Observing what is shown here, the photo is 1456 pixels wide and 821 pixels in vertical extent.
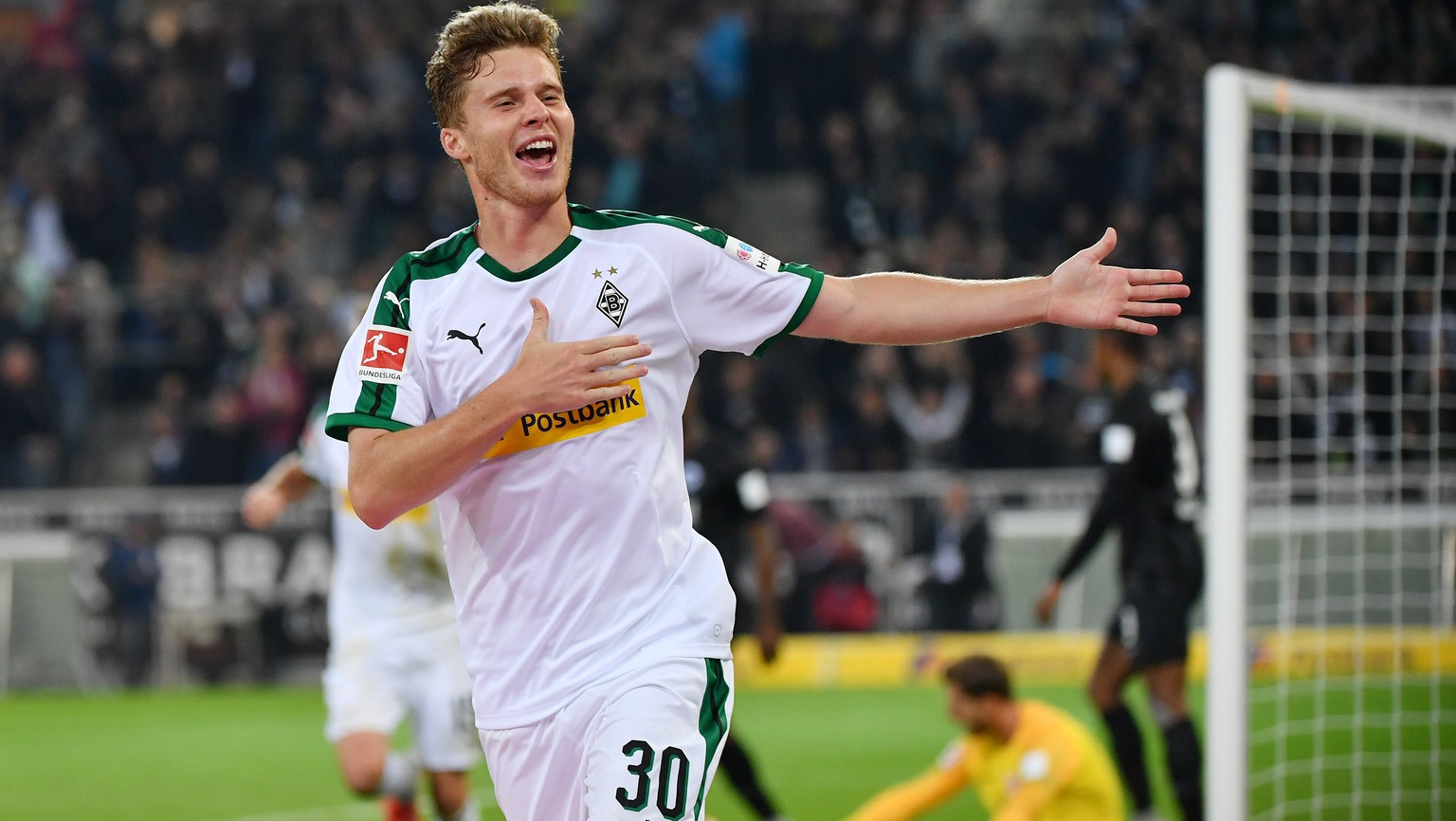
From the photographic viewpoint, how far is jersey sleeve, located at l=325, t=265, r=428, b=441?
11.7 ft

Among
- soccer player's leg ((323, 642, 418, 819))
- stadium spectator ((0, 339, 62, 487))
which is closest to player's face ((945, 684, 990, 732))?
soccer player's leg ((323, 642, 418, 819))

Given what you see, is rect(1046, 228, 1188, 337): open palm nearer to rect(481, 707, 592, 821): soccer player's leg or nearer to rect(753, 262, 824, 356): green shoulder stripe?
rect(753, 262, 824, 356): green shoulder stripe

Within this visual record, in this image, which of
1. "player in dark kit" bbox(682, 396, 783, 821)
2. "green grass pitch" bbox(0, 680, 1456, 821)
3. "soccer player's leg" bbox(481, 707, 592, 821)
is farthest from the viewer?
"green grass pitch" bbox(0, 680, 1456, 821)

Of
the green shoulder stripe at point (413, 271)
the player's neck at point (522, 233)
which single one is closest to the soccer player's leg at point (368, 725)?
the green shoulder stripe at point (413, 271)

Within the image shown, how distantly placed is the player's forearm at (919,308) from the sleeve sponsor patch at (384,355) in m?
0.86

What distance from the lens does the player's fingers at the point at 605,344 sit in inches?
132

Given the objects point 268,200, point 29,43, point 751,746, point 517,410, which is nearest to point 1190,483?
point 751,746

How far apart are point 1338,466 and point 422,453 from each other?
338 inches

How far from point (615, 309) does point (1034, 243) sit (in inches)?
596

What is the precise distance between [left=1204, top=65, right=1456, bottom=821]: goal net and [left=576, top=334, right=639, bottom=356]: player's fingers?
3.10 m

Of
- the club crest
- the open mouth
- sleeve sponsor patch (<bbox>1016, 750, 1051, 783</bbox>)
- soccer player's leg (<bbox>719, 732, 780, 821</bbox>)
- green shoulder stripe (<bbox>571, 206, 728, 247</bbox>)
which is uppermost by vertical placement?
the open mouth

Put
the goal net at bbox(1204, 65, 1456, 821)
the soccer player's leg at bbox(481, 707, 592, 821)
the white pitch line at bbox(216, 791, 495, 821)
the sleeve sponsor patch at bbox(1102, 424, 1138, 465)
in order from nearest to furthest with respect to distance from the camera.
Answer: the soccer player's leg at bbox(481, 707, 592, 821) → the goal net at bbox(1204, 65, 1456, 821) → the sleeve sponsor patch at bbox(1102, 424, 1138, 465) → the white pitch line at bbox(216, 791, 495, 821)

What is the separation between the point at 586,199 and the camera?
19.6m

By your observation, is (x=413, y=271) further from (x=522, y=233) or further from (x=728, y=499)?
(x=728, y=499)
